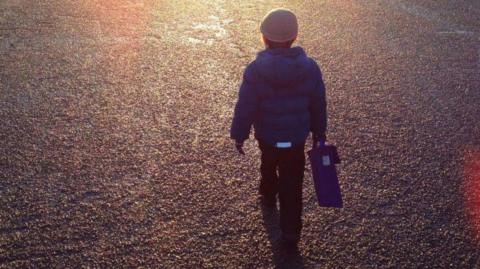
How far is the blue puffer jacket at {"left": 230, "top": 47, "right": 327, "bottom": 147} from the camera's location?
2691 mm

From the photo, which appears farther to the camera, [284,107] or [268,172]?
[268,172]

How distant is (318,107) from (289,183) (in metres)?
0.50

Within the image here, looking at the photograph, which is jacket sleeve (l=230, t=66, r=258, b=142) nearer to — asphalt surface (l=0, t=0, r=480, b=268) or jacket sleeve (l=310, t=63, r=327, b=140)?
jacket sleeve (l=310, t=63, r=327, b=140)

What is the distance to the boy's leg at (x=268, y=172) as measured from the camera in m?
3.07

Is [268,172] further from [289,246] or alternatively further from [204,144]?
[204,144]

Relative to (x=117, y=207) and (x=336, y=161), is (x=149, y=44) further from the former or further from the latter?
(x=336, y=161)

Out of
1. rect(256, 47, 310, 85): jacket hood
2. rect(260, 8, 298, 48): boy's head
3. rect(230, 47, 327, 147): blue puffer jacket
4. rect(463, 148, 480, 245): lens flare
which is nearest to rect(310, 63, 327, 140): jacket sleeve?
rect(230, 47, 327, 147): blue puffer jacket

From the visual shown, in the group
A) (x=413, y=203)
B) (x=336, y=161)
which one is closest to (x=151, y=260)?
(x=336, y=161)

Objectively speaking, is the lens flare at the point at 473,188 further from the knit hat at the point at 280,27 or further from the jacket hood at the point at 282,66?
the knit hat at the point at 280,27

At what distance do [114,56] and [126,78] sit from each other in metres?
0.64

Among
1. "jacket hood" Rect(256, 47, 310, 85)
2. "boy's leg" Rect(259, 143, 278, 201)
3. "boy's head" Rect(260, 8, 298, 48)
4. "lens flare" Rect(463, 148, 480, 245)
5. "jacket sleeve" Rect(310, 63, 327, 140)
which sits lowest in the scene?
"lens flare" Rect(463, 148, 480, 245)

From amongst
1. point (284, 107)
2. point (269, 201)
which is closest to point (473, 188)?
point (269, 201)

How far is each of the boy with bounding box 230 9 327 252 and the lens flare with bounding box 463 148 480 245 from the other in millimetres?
1270

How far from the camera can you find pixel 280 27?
266cm
